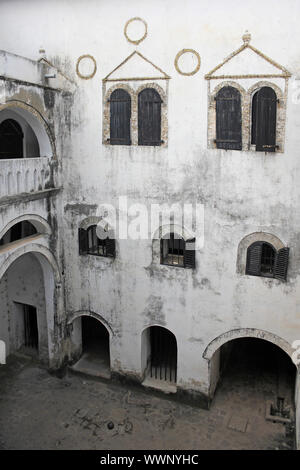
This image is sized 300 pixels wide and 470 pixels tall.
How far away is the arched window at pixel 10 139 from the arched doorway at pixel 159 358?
7618 mm

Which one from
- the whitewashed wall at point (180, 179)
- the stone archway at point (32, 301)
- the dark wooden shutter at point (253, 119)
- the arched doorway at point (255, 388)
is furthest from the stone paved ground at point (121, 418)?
the dark wooden shutter at point (253, 119)

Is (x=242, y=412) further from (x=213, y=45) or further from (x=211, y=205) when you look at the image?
(x=213, y=45)

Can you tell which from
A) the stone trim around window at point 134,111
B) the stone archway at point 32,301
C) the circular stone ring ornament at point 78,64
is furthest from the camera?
the stone archway at point 32,301

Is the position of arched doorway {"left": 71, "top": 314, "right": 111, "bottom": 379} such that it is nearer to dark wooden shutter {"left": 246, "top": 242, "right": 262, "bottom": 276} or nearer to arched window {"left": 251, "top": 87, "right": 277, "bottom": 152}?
dark wooden shutter {"left": 246, "top": 242, "right": 262, "bottom": 276}

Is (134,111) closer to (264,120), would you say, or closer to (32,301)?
(264,120)

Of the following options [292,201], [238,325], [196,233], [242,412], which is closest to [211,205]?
[196,233]

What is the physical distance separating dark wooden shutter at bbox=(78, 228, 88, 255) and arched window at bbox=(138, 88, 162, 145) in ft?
12.5

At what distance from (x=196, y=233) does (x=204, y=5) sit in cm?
657

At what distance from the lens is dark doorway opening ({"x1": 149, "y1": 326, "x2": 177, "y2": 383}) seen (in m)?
16.4

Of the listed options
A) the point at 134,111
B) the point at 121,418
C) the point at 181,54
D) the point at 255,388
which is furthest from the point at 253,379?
the point at 181,54

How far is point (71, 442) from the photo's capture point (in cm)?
1359

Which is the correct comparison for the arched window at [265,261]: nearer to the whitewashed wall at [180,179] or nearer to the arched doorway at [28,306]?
the whitewashed wall at [180,179]

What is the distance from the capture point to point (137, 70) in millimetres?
13844

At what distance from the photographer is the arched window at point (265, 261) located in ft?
43.0
